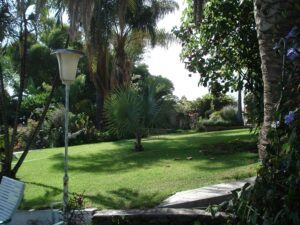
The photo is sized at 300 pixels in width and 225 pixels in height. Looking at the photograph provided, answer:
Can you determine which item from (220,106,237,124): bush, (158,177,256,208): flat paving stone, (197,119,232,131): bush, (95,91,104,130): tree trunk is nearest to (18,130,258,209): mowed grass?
(158,177,256,208): flat paving stone


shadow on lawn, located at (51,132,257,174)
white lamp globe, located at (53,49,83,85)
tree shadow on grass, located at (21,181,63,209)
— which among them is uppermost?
white lamp globe, located at (53,49,83,85)

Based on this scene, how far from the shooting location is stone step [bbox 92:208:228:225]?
6086 mm

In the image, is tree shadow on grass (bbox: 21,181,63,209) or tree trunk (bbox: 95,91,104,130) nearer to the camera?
tree shadow on grass (bbox: 21,181,63,209)

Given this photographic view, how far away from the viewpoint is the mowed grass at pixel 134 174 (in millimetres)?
8383

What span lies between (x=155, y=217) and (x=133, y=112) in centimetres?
738

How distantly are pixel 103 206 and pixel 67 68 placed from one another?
250cm

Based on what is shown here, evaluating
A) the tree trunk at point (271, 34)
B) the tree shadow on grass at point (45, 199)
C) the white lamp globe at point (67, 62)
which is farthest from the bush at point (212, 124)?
the tree trunk at point (271, 34)

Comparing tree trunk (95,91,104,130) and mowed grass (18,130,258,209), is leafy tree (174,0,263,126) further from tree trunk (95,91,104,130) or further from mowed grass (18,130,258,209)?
tree trunk (95,91,104,130)

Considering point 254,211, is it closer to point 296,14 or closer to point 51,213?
point 296,14

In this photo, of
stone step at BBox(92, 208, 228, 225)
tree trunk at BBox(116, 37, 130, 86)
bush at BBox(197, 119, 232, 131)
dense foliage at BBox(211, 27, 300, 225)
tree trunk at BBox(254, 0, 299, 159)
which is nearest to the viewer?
dense foliage at BBox(211, 27, 300, 225)

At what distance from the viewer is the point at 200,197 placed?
284 inches

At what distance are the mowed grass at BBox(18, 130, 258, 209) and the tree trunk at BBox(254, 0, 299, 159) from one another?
3.22 metres

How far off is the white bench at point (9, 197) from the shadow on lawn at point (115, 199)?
119 cm

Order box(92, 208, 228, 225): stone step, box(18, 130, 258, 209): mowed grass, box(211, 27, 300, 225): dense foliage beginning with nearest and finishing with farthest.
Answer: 1. box(211, 27, 300, 225): dense foliage
2. box(92, 208, 228, 225): stone step
3. box(18, 130, 258, 209): mowed grass
